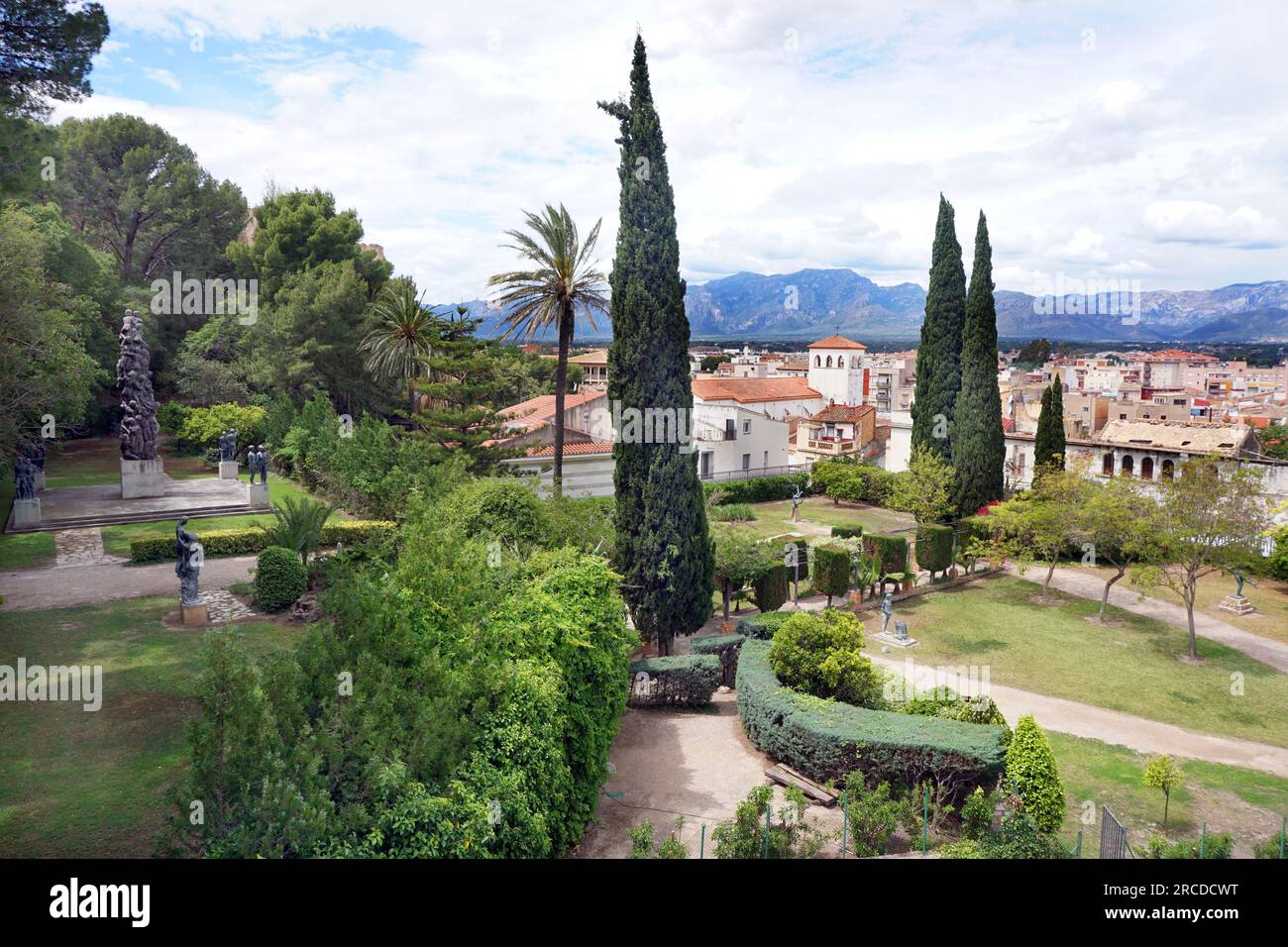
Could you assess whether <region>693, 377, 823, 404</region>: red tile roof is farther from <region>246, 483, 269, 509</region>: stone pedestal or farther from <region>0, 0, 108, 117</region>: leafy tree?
<region>0, 0, 108, 117</region>: leafy tree

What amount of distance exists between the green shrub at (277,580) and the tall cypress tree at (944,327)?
26926 mm

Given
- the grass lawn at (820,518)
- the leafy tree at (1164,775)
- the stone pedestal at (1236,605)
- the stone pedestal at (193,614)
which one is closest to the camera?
the leafy tree at (1164,775)

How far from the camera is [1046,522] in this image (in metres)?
25.1

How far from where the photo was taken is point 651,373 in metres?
18.2

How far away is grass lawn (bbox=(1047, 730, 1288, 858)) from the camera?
12.0m

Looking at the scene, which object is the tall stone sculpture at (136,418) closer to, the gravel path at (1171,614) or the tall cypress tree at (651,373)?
the tall cypress tree at (651,373)

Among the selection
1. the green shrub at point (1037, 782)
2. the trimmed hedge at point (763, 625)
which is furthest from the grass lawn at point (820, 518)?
the green shrub at point (1037, 782)

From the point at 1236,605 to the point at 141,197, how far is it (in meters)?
53.1

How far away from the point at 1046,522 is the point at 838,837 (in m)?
18.0

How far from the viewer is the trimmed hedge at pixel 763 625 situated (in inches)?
703

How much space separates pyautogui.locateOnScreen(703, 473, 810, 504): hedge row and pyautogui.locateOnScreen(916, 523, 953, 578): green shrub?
46.2 ft
